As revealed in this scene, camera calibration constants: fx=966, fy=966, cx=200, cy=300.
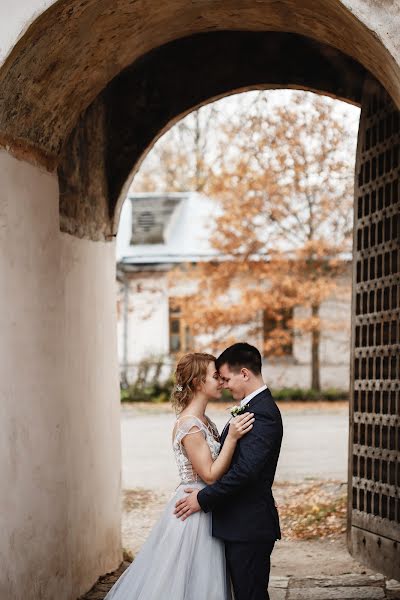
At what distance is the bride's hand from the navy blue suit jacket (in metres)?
0.03

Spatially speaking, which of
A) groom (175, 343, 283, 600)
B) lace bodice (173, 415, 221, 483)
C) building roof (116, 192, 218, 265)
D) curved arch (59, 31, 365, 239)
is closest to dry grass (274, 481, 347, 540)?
curved arch (59, 31, 365, 239)

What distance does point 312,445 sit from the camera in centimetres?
1645

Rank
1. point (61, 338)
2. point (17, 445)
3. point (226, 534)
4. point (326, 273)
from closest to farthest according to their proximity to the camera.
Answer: point (226, 534), point (17, 445), point (61, 338), point (326, 273)

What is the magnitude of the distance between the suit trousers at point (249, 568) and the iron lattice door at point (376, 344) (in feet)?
8.27

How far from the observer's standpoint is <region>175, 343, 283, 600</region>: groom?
472 cm

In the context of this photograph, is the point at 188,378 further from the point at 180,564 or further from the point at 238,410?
the point at 180,564

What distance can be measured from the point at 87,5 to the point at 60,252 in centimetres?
174

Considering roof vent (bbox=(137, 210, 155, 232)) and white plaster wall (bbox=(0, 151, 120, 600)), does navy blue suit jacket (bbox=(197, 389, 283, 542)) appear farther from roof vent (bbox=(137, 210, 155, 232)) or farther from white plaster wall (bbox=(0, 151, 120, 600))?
roof vent (bbox=(137, 210, 155, 232))

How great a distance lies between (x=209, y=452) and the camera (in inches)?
202

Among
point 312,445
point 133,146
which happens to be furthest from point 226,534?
point 312,445

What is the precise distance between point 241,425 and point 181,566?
0.83 m

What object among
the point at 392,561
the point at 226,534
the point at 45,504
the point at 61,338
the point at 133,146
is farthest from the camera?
the point at 133,146

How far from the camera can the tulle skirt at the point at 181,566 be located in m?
4.89

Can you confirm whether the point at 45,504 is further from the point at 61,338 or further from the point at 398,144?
the point at 398,144
